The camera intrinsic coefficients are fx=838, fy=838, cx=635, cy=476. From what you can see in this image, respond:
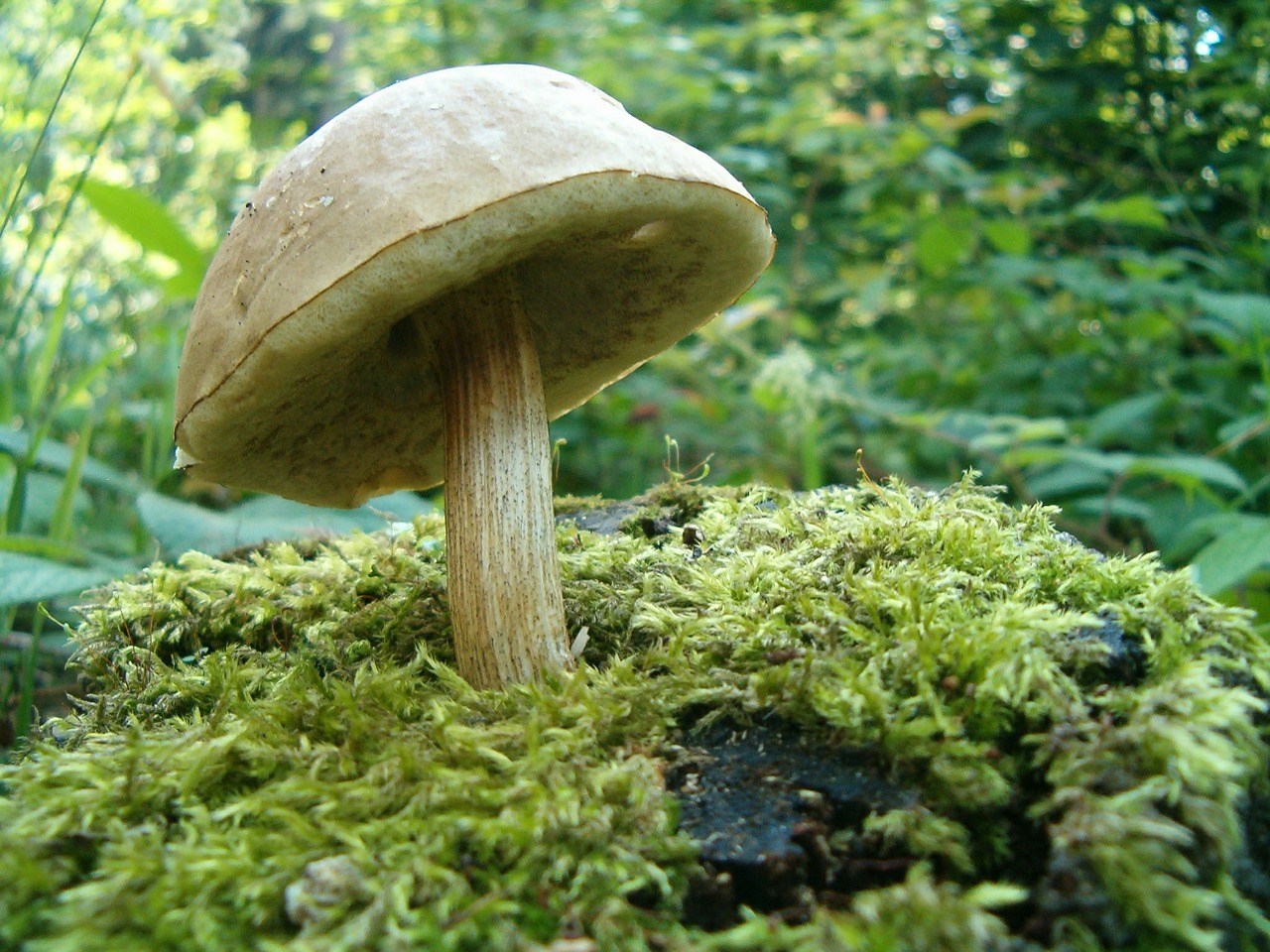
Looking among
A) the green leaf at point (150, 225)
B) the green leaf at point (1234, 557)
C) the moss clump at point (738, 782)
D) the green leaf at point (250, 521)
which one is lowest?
the moss clump at point (738, 782)

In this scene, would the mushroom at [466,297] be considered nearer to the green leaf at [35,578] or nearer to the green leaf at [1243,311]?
the green leaf at [35,578]

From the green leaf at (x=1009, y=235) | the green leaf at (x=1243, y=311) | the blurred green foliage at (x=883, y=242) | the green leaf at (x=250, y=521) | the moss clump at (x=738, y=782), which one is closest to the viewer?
the moss clump at (x=738, y=782)

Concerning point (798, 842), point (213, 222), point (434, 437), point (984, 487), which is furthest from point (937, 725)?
point (213, 222)

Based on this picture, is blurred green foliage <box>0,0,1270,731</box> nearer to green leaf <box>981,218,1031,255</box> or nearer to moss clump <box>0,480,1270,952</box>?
green leaf <box>981,218,1031,255</box>

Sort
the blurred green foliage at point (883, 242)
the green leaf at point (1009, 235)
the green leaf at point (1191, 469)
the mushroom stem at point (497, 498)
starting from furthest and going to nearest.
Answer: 1. the green leaf at point (1009, 235)
2. the blurred green foliage at point (883, 242)
3. the green leaf at point (1191, 469)
4. the mushroom stem at point (497, 498)

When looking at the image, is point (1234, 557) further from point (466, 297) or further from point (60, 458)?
point (60, 458)

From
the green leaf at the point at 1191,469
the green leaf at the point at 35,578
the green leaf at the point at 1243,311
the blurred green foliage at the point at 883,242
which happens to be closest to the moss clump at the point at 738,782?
the green leaf at the point at 35,578

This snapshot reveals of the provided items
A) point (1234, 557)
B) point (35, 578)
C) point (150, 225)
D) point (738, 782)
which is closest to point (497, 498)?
point (738, 782)

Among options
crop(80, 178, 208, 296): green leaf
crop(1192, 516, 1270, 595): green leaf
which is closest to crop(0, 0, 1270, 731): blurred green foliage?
crop(80, 178, 208, 296): green leaf

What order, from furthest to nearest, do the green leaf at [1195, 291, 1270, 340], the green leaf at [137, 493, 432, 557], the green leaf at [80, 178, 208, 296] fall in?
the green leaf at [1195, 291, 1270, 340] < the green leaf at [80, 178, 208, 296] < the green leaf at [137, 493, 432, 557]
